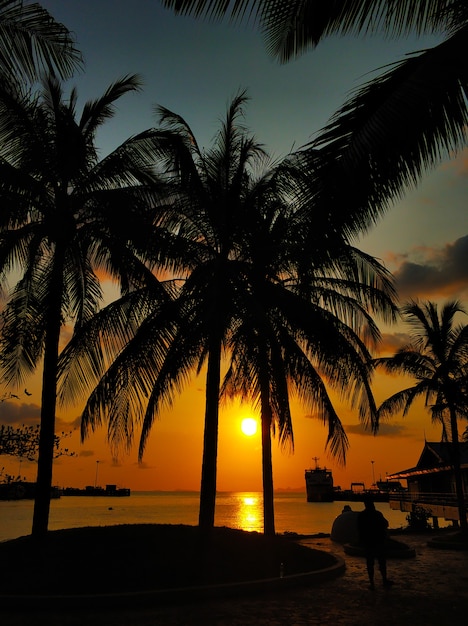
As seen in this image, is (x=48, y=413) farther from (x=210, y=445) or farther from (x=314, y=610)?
(x=314, y=610)

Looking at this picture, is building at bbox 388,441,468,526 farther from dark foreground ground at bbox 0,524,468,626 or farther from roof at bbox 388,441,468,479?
dark foreground ground at bbox 0,524,468,626

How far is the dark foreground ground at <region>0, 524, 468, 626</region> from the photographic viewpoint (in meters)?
8.20

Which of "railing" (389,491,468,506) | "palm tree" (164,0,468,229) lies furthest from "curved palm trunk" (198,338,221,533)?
"railing" (389,491,468,506)

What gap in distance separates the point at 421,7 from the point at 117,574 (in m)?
10.2

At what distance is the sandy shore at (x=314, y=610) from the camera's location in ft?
26.9

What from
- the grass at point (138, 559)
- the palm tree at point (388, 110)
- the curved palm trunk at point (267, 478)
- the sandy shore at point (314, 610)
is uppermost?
the palm tree at point (388, 110)

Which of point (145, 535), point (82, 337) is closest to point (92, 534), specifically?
point (145, 535)

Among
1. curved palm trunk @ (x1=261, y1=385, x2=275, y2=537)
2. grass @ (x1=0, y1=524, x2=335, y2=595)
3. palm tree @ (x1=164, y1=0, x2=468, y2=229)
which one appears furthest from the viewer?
curved palm trunk @ (x1=261, y1=385, x2=275, y2=537)

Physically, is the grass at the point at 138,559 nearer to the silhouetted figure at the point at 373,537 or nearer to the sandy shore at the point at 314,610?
the sandy shore at the point at 314,610

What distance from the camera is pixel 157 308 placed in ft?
47.9

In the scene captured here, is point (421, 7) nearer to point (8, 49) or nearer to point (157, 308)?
point (8, 49)

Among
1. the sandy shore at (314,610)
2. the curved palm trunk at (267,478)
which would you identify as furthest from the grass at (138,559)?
the curved palm trunk at (267,478)

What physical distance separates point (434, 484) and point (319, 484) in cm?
10704

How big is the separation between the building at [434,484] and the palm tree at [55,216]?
25.8 m
